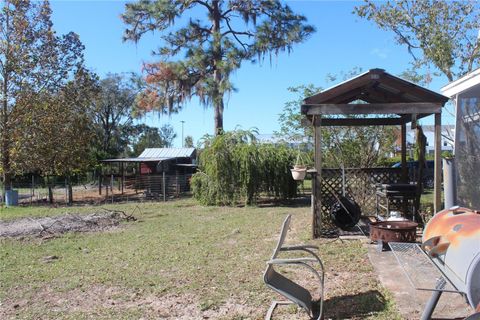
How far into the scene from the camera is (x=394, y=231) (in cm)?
565

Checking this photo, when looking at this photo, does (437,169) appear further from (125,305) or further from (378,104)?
(125,305)

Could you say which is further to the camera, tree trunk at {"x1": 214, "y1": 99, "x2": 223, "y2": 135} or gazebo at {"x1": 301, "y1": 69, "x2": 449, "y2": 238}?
tree trunk at {"x1": 214, "y1": 99, "x2": 223, "y2": 135}

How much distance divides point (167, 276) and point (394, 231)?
300cm

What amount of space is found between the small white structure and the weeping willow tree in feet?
25.9

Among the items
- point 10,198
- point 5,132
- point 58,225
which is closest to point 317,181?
point 58,225

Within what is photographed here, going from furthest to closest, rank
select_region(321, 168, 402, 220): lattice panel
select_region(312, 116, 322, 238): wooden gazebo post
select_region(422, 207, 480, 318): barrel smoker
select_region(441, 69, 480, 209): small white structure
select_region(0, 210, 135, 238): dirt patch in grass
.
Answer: select_region(0, 210, 135, 238): dirt patch in grass
select_region(321, 168, 402, 220): lattice panel
select_region(312, 116, 322, 238): wooden gazebo post
select_region(441, 69, 480, 209): small white structure
select_region(422, 207, 480, 318): barrel smoker

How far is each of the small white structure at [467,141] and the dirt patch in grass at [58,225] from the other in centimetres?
769

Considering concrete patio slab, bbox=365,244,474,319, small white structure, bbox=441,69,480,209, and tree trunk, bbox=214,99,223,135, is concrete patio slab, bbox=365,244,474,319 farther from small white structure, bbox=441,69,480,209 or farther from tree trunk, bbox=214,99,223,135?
tree trunk, bbox=214,99,223,135

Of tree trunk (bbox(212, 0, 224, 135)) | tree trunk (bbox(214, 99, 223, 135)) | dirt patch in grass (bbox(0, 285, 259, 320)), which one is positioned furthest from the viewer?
tree trunk (bbox(214, 99, 223, 135))

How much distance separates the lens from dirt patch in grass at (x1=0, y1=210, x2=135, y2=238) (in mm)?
9910

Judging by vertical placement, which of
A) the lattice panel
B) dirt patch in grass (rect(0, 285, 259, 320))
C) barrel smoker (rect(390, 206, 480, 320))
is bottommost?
dirt patch in grass (rect(0, 285, 259, 320))

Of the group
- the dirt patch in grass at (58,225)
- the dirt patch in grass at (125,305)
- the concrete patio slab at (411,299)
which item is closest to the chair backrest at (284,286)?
the dirt patch in grass at (125,305)

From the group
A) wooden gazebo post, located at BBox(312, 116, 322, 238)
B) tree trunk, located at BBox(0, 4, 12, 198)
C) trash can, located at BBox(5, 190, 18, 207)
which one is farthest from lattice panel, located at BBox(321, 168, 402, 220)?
tree trunk, located at BBox(0, 4, 12, 198)

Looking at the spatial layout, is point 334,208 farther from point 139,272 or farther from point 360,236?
point 139,272
